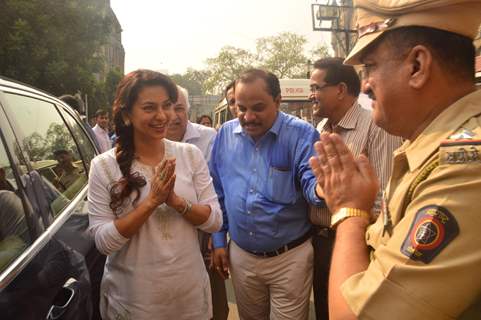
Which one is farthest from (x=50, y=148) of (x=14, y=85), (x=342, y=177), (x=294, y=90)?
(x=294, y=90)

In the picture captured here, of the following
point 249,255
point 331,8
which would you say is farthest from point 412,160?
point 331,8

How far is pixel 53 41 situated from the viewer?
2166 cm

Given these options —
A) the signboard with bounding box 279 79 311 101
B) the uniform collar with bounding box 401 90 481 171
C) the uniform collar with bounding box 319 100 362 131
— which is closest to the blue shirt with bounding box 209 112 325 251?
the uniform collar with bounding box 319 100 362 131

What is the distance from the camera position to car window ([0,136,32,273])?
Result: 143cm

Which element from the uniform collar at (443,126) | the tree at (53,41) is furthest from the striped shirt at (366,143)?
the tree at (53,41)

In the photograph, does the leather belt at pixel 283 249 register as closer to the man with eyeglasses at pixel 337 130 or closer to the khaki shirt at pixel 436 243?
the man with eyeglasses at pixel 337 130

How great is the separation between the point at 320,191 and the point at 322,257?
1.59m

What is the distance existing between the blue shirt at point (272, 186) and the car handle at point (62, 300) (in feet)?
3.91

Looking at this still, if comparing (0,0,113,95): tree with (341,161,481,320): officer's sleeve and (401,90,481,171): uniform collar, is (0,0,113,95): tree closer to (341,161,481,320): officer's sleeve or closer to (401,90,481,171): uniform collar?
(401,90,481,171): uniform collar

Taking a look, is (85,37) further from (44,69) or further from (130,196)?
(130,196)

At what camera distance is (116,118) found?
220 centimetres

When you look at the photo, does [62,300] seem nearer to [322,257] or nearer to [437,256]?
[437,256]

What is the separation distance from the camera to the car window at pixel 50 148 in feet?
6.40

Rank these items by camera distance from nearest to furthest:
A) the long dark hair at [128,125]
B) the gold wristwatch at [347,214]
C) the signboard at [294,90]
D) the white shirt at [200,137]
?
the gold wristwatch at [347,214] → the long dark hair at [128,125] → the white shirt at [200,137] → the signboard at [294,90]
